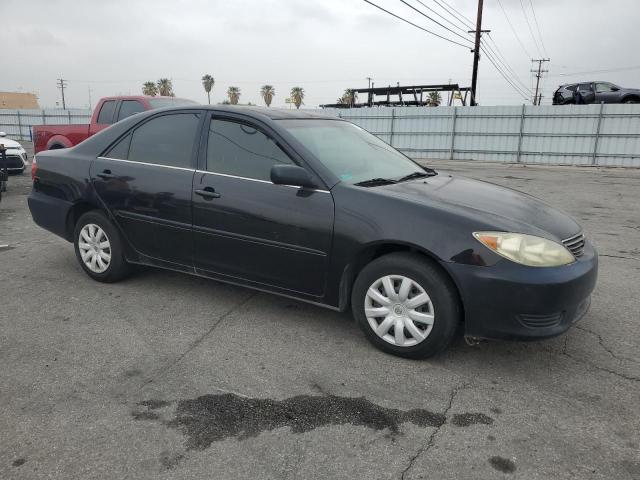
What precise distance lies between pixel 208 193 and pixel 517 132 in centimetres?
2083

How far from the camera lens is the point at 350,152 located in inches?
152

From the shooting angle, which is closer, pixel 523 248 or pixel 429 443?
pixel 429 443

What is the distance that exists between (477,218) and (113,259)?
3.11 meters

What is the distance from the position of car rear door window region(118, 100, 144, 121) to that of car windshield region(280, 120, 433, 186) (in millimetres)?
6147

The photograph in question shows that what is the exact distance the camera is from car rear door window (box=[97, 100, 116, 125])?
957 cm

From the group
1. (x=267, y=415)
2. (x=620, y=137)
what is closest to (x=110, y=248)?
(x=267, y=415)

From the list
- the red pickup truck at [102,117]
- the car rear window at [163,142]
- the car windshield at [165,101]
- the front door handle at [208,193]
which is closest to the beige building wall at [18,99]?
the red pickup truck at [102,117]

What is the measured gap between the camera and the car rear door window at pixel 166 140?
13.1 feet

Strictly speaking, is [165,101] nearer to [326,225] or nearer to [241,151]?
[241,151]

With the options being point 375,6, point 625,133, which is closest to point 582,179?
point 625,133

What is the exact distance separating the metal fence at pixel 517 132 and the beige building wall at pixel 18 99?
61574 mm

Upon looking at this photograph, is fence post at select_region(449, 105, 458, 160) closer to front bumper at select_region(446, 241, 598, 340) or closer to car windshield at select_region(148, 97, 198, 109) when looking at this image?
car windshield at select_region(148, 97, 198, 109)

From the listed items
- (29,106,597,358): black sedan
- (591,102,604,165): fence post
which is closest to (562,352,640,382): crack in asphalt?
(29,106,597,358): black sedan

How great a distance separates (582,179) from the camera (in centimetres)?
1530
